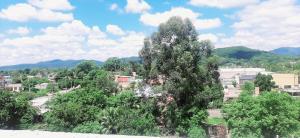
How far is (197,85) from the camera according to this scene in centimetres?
2338

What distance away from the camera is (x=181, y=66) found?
22.7 metres

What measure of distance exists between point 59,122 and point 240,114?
1025 cm

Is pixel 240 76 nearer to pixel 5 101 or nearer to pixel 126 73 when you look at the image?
pixel 126 73

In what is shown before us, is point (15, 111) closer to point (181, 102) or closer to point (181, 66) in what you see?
point (181, 102)

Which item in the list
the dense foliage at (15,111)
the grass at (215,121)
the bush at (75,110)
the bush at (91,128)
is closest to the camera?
the bush at (91,128)

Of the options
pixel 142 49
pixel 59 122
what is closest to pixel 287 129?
pixel 142 49

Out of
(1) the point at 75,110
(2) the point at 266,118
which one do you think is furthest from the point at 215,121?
(1) the point at 75,110

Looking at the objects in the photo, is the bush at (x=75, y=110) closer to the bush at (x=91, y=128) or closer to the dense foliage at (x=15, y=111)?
the bush at (x=91, y=128)

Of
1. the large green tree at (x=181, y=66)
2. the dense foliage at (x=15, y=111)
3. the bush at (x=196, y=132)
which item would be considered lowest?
the bush at (x=196, y=132)

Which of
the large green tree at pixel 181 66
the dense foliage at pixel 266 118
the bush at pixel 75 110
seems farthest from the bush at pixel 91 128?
the dense foliage at pixel 266 118

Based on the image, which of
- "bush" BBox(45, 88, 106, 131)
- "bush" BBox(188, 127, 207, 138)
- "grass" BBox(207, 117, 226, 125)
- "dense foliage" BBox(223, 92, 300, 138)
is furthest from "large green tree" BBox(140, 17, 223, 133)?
"grass" BBox(207, 117, 226, 125)

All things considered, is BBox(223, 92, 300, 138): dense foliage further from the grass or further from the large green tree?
the grass

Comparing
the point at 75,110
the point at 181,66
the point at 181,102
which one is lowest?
the point at 75,110

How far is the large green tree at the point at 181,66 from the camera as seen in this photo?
22.7 metres
